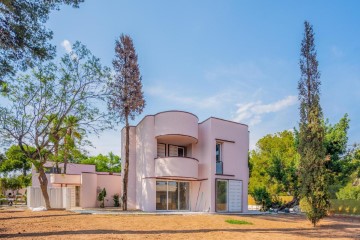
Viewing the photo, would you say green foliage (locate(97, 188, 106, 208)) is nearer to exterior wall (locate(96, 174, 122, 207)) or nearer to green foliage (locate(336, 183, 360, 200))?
exterior wall (locate(96, 174, 122, 207))

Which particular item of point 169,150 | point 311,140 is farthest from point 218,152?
point 311,140

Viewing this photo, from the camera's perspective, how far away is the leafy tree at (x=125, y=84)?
81.7 ft

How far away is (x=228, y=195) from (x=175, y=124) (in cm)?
666

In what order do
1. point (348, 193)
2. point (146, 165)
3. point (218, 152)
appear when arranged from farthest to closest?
point (348, 193) < point (218, 152) < point (146, 165)

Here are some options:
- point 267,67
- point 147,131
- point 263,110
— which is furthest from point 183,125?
point 267,67

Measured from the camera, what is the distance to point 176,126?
22.4 metres

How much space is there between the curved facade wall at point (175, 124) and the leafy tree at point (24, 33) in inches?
420

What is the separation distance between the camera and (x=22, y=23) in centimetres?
1205

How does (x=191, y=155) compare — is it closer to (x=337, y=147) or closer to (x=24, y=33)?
(x=337, y=147)

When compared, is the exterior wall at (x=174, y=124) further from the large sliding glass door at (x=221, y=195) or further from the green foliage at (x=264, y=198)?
the green foliage at (x=264, y=198)

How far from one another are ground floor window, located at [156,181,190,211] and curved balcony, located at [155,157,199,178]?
1351mm

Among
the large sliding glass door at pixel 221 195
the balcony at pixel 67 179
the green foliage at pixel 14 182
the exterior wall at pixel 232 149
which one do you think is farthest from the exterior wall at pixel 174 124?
the green foliage at pixel 14 182

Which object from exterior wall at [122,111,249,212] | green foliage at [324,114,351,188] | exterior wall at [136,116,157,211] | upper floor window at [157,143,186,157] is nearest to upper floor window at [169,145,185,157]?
upper floor window at [157,143,186,157]

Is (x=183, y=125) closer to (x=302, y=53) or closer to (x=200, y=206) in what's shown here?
(x=200, y=206)
